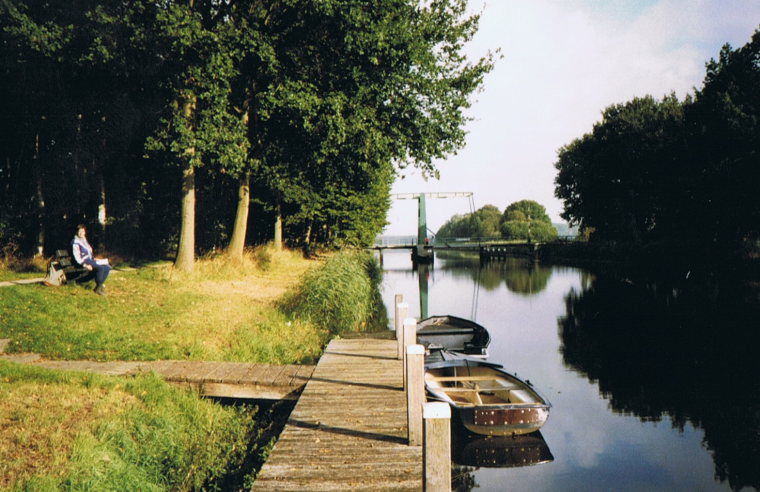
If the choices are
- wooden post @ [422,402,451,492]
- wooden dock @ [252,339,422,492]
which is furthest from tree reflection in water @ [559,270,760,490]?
wooden post @ [422,402,451,492]

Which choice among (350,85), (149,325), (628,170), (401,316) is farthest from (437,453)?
(628,170)

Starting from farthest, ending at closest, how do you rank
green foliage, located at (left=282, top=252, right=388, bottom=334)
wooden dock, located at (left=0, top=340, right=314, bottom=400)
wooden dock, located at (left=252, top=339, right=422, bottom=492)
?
1. green foliage, located at (left=282, top=252, right=388, bottom=334)
2. wooden dock, located at (left=0, top=340, right=314, bottom=400)
3. wooden dock, located at (left=252, top=339, right=422, bottom=492)

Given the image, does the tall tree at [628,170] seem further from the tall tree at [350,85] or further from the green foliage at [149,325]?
the green foliage at [149,325]

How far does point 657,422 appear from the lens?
1134 centimetres

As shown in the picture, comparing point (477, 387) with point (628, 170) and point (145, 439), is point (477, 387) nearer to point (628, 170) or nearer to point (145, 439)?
point (145, 439)

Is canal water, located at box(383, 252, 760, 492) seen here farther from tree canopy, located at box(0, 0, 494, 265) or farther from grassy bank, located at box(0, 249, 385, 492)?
tree canopy, located at box(0, 0, 494, 265)

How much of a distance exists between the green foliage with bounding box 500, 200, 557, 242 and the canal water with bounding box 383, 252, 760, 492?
77828mm

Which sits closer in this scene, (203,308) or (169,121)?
(203,308)

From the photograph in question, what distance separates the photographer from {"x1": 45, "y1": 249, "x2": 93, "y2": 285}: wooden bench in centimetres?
1256

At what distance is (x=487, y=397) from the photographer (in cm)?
997

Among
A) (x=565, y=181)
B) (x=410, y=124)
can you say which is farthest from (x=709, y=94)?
(x=410, y=124)

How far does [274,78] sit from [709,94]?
3229 centimetres

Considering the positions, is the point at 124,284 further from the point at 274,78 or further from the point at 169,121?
the point at 274,78

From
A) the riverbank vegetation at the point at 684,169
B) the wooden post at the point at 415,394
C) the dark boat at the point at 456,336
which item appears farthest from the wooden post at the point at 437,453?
the riverbank vegetation at the point at 684,169
